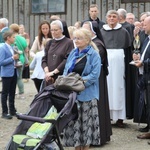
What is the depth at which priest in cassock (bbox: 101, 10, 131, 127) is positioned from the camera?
895cm

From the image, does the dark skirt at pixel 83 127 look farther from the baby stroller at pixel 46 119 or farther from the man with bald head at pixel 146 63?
the man with bald head at pixel 146 63

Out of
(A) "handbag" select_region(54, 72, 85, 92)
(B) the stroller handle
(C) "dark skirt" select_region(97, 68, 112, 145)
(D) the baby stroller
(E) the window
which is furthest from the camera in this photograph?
(E) the window

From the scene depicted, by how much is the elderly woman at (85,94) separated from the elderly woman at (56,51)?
0.94 metres

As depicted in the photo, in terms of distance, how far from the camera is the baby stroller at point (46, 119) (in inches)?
229

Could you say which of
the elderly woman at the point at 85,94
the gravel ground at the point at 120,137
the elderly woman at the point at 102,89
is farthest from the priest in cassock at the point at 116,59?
the elderly woman at the point at 85,94

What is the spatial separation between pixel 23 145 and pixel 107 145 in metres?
2.48

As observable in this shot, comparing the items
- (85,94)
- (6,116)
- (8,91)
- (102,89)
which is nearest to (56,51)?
(102,89)

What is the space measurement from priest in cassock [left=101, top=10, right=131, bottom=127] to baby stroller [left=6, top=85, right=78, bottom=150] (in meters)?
2.47

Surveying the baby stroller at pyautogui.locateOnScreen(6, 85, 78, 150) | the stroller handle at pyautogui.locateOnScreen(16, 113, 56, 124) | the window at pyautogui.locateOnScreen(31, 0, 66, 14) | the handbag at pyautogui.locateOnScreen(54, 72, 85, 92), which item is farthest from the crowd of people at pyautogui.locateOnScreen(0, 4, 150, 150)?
the window at pyautogui.locateOnScreen(31, 0, 66, 14)

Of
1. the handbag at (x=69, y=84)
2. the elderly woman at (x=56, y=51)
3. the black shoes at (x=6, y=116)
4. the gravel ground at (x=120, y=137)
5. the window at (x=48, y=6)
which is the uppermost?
the window at (x=48, y=6)

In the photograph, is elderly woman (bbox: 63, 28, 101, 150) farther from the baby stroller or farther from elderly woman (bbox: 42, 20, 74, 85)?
elderly woman (bbox: 42, 20, 74, 85)

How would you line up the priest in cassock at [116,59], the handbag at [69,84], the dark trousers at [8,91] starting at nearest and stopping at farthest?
the handbag at [69,84] → the priest in cassock at [116,59] → the dark trousers at [8,91]

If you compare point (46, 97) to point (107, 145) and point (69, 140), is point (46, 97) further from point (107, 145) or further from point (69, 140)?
point (107, 145)

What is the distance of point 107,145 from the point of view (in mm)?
8039
